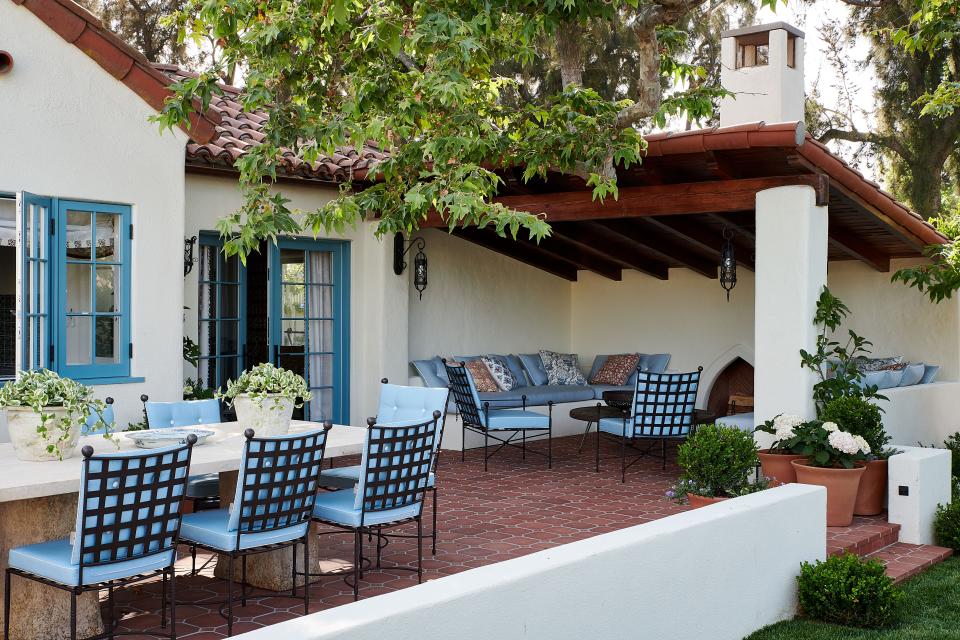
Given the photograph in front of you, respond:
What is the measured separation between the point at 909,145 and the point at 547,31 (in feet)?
40.4

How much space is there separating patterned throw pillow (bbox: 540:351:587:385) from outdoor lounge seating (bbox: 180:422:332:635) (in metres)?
7.63

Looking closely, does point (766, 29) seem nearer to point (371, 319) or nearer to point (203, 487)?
point (371, 319)

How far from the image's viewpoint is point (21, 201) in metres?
6.76

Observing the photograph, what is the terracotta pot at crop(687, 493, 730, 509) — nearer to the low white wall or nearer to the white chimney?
the low white wall

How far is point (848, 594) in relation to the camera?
17.5 feet

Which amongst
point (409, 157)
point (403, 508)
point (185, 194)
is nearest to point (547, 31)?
point (409, 157)

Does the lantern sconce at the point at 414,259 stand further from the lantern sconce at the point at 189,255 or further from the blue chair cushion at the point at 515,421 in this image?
the lantern sconce at the point at 189,255

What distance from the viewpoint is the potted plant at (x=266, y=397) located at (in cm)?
548

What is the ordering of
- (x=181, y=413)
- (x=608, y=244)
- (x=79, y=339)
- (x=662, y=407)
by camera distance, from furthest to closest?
(x=608, y=244) < (x=662, y=407) < (x=79, y=339) < (x=181, y=413)

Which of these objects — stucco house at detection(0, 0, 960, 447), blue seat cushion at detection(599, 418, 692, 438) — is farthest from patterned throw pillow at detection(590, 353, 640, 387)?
blue seat cushion at detection(599, 418, 692, 438)

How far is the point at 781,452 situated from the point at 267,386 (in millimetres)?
4006

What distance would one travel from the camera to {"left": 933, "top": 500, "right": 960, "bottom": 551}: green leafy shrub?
719 cm

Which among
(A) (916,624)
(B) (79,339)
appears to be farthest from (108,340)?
(A) (916,624)

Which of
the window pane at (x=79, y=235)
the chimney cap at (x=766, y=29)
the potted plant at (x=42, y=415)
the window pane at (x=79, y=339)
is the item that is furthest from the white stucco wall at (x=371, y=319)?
the potted plant at (x=42, y=415)
